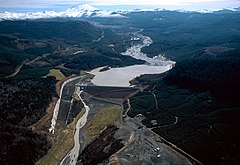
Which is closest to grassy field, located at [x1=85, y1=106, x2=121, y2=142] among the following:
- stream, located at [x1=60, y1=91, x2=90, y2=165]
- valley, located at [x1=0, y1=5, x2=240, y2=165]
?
valley, located at [x1=0, y1=5, x2=240, y2=165]

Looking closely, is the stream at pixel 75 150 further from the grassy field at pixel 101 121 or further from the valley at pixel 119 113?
the grassy field at pixel 101 121

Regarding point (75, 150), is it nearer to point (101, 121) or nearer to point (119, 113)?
point (101, 121)

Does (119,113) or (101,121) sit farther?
(119,113)

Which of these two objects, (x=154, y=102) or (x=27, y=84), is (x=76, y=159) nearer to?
(x=154, y=102)

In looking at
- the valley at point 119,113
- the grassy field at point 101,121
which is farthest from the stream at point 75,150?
the grassy field at point 101,121

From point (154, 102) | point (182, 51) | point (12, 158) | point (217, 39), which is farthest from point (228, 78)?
point (217, 39)

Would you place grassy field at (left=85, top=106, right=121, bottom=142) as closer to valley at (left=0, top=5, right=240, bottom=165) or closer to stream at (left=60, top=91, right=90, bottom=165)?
valley at (left=0, top=5, right=240, bottom=165)

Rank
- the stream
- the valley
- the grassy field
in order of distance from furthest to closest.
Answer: the grassy field
the stream
the valley

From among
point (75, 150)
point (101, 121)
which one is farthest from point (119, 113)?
point (75, 150)
